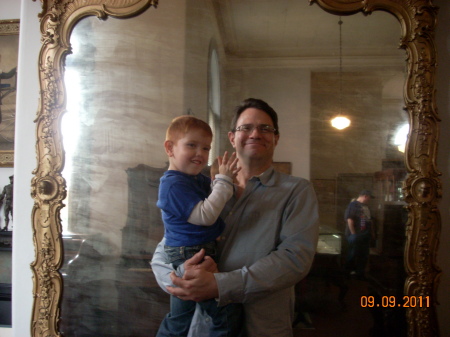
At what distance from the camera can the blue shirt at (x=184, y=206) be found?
1.09 metres

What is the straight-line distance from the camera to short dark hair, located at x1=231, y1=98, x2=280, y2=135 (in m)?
1.24

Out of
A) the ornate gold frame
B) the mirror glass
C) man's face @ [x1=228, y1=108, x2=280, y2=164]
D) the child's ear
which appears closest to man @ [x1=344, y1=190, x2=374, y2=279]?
the mirror glass

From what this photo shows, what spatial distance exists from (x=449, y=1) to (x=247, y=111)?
957mm

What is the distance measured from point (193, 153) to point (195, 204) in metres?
0.19

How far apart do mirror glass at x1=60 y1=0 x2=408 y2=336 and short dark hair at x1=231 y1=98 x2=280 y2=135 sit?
4 centimetres

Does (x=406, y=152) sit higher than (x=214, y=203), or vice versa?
(x=406, y=152)

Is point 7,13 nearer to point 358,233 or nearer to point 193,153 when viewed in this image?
point 193,153

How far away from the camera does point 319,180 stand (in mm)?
1283

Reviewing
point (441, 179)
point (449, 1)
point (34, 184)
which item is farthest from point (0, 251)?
point (449, 1)

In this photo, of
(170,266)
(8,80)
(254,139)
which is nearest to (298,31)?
(254,139)

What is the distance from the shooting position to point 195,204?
107cm

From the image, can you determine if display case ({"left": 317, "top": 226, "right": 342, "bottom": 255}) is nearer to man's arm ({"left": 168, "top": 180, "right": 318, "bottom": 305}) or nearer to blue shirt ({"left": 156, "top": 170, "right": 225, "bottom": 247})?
man's arm ({"left": 168, "top": 180, "right": 318, "bottom": 305})

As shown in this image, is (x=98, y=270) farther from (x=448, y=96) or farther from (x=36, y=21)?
(x=448, y=96)
